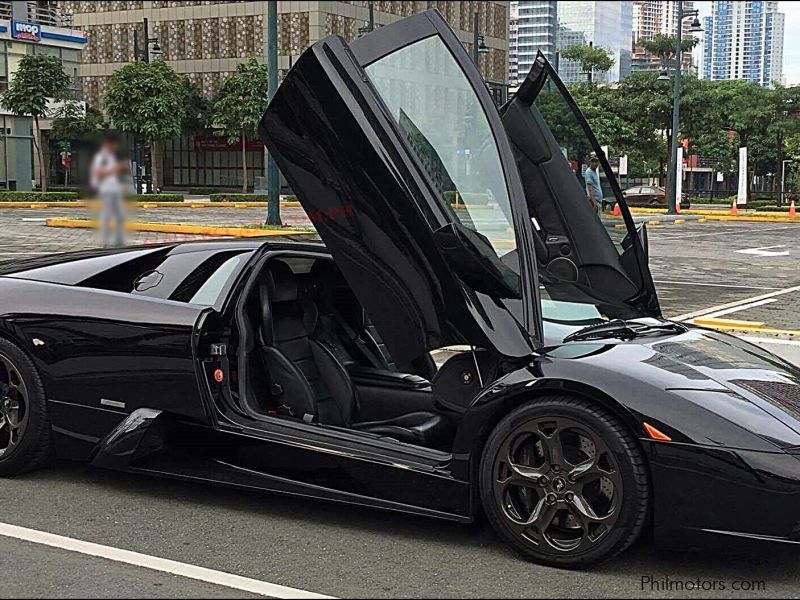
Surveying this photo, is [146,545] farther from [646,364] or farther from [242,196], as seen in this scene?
[242,196]

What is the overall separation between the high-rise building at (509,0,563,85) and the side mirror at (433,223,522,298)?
112cm

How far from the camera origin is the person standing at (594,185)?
5.14 meters

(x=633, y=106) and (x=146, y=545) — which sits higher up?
(x=633, y=106)

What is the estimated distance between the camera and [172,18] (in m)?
A: 68.3

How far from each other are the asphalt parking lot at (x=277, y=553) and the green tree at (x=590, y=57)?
52575 millimetres

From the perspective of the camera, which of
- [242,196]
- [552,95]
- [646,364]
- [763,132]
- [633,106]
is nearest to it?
[646,364]

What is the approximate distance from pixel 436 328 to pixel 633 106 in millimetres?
48022

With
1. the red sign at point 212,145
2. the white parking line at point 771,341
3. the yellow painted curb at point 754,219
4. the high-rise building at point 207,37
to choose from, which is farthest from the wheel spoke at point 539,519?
the red sign at point 212,145

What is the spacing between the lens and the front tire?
3859 millimetres

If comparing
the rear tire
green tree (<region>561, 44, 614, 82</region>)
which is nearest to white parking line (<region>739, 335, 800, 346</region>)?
the rear tire

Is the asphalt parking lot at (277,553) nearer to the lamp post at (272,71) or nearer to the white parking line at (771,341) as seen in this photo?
the white parking line at (771,341)

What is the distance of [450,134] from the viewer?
169 inches

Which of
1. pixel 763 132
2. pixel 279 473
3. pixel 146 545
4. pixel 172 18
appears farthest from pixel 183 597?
pixel 172 18

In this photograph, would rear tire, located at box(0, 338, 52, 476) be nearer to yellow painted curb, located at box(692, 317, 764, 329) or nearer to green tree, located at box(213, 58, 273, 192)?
yellow painted curb, located at box(692, 317, 764, 329)
